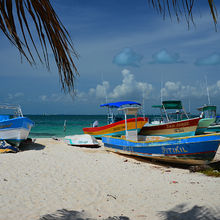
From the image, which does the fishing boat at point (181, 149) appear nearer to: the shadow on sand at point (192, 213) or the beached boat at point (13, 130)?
the shadow on sand at point (192, 213)

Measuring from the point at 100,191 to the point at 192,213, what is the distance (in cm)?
261

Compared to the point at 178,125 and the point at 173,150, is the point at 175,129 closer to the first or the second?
the point at 178,125

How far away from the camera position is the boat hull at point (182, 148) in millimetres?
8891

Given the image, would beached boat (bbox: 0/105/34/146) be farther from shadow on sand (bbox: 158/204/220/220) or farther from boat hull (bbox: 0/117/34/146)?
shadow on sand (bbox: 158/204/220/220)

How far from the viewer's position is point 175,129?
15.1 metres

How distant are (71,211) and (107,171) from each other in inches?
150

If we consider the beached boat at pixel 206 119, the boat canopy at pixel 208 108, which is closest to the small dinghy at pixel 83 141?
the beached boat at pixel 206 119

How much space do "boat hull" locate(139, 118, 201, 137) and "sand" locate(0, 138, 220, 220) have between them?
542cm

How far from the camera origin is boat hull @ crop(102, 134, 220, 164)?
29.2 ft

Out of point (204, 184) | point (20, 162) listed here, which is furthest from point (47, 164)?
point (204, 184)

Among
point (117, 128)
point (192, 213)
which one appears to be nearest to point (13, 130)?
point (117, 128)

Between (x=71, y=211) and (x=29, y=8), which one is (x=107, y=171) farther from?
(x=29, y=8)

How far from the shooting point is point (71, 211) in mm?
5141

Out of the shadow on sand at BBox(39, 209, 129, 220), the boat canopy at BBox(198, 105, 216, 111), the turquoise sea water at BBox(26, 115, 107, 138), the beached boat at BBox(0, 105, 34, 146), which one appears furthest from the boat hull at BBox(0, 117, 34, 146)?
the boat canopy at BBox(198, 105, 216, 111)
